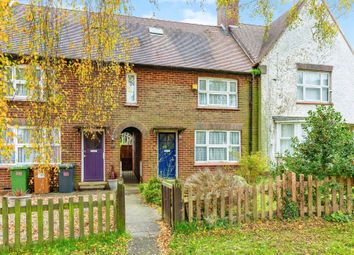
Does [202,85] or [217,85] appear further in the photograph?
[217,85]

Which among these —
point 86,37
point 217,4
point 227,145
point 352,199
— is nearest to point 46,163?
point 86,37

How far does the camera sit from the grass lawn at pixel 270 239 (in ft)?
18.0

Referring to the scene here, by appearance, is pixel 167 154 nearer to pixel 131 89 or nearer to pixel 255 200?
pixel 131 89

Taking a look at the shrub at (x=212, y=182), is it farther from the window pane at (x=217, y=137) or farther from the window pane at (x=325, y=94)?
the window pane at (x=325, y=94)

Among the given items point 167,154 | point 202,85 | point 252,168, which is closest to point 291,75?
point 202,85

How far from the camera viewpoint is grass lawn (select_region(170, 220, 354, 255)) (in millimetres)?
5488

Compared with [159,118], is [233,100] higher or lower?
higher

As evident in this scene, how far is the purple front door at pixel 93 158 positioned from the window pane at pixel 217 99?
18.3ft

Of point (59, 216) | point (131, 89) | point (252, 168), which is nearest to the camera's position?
point (59, 216)

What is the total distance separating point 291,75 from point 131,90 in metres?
8.34

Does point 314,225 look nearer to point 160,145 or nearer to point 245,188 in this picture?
point 245,188

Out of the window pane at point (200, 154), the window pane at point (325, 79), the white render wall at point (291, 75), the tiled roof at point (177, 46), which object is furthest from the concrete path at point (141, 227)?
the window pane at point (325, 79)

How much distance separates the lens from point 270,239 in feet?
20.0

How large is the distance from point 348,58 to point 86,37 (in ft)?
53.2
